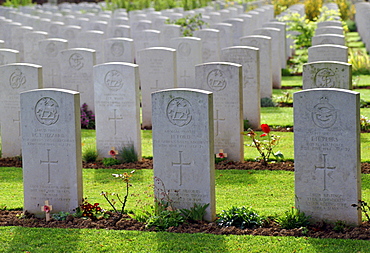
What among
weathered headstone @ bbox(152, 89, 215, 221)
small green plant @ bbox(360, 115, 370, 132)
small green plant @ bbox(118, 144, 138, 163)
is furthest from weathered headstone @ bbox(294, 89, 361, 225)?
small green plant @ bbox(360, 115, 370, 132)

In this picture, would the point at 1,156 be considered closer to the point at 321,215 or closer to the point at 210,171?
the point at 210,171

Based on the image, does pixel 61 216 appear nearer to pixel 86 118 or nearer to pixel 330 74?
pixel 330 74

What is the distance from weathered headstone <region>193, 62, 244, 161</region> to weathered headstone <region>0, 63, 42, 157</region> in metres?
2.41

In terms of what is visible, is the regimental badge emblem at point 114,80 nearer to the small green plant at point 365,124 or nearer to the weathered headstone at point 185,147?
the weathered headstone at point 185,147

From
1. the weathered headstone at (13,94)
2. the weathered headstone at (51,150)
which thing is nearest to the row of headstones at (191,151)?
the weathered headstone at (51,150)

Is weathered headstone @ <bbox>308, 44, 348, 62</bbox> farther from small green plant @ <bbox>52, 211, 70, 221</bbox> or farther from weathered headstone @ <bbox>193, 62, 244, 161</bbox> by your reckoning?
small green plant @ <bbox>52, 211, 70, 221</bbox>

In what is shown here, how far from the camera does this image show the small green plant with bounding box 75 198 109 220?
7.56m

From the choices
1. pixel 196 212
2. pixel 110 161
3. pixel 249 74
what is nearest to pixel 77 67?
pixel 110 161

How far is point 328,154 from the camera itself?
7066mm

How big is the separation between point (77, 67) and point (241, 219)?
19.8 feet

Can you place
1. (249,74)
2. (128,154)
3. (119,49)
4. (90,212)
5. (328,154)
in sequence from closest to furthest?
(328,154) < (90,212) < (128,154) < (249,74) < (119,49)

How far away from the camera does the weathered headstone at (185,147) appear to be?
736 centimetres

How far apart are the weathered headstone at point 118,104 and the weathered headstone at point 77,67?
7.02 ft

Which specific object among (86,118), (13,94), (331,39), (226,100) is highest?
(331,39)
